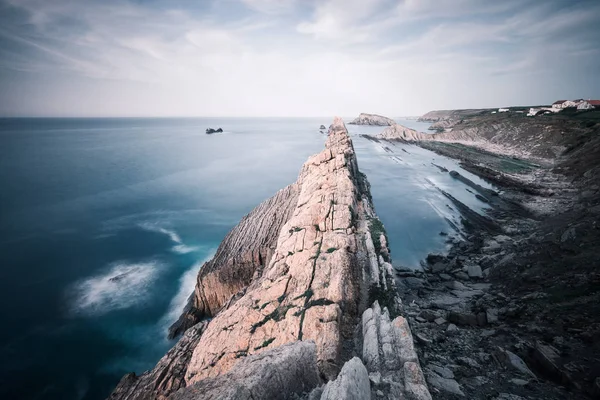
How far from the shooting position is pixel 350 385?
4.41m

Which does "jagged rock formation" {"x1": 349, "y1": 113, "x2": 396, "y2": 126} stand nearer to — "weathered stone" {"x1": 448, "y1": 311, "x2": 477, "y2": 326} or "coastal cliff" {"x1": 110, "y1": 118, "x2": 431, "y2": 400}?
"coastal cliff" {"x1": 110, "y1": 118, "x2": 431, "y2": 400}

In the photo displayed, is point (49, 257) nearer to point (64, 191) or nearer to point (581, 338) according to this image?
point (64, 191)

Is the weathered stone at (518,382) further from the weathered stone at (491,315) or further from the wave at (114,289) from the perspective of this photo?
the wave at (114,289)

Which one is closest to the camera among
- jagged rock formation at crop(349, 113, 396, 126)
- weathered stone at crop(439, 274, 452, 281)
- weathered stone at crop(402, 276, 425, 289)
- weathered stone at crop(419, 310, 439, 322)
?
weathered stone at crop(419, 310, 439, 322)

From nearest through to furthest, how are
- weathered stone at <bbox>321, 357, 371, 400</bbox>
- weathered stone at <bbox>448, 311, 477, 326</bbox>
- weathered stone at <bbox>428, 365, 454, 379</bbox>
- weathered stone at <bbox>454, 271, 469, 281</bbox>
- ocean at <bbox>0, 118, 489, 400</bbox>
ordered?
weathered stone at <bbox>321, 357, 371, 400</bbox>, weathered stone at <bbox>428, 365, 454, 379</bbox>, weathered stone at <bbox>448, 311, 477, 326</bbox>, ocean at <bbox>0, 118, 489, 400</bbox>, weathered stone at <bbox>454, 271, 469, 281</bbox>

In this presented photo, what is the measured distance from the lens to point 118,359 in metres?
13.6

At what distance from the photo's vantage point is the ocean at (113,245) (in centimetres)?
1359

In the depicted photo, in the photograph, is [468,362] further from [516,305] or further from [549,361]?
[516,305]

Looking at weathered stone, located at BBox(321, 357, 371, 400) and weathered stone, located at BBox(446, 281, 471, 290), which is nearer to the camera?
weathered stone, located at BBox(321, 357, 371, 400)

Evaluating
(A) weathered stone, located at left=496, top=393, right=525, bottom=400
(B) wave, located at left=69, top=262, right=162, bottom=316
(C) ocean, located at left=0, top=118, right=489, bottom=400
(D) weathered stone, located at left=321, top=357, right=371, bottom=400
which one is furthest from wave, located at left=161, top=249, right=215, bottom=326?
(A) weathered stone, located at left=496, top=393, right=525, bottom=400

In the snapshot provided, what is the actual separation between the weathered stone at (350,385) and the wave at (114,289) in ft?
56.3

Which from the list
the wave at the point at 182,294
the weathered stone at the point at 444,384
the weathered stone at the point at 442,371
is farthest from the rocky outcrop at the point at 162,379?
the weathered stone at the point at 442,371

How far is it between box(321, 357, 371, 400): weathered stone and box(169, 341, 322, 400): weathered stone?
0.42ft

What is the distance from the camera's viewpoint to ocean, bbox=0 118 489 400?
13.6 meters
